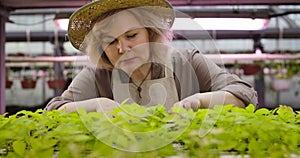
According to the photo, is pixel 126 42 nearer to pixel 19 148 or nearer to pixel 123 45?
pixel 123 45

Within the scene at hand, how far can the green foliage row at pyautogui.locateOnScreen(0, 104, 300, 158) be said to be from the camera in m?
0.65

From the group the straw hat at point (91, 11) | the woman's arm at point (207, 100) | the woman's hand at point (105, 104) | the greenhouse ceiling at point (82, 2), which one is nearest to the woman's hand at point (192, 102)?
the woman's arm at point (207, 100)

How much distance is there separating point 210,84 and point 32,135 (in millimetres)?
984

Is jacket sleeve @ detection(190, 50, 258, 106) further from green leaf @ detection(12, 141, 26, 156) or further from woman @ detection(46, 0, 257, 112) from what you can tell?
green leaf @ detection(12, 141, 26, 156)

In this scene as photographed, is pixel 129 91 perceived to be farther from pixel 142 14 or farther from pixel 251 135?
pixel 251 135

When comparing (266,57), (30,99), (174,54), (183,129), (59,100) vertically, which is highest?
(183,129)

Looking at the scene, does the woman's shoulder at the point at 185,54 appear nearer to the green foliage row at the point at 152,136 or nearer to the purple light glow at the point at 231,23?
the green foliage row at the point at 152,136

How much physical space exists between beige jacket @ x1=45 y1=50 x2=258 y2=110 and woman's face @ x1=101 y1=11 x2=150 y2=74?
0.19m

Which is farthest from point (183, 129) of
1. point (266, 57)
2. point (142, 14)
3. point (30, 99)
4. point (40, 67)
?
point (30, 99)

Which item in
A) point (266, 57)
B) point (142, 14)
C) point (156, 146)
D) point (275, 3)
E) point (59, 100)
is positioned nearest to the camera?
point (156, 146)

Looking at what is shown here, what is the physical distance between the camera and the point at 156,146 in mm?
658

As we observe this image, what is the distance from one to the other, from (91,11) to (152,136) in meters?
0.96

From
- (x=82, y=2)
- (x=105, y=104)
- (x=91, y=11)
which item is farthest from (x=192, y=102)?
(x=82, y=2)

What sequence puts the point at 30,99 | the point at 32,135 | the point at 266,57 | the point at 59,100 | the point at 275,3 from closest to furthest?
1. the point at 32,135
2. the point at 59,100
3. the point at 275,3
4. the point at 266,57
5. the point at 30,99
